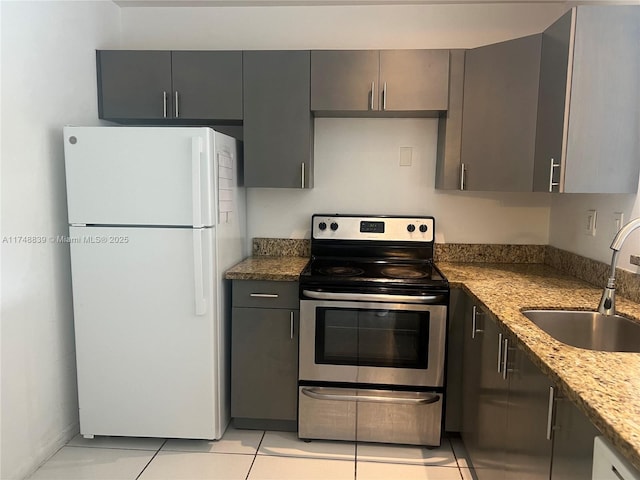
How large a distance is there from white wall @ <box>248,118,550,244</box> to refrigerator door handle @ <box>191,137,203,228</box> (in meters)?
0.84

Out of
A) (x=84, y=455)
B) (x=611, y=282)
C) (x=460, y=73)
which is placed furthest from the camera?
(x=460, y=73)

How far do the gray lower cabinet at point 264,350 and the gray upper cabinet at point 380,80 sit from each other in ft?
3.49

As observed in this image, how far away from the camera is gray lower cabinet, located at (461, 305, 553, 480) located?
136cm

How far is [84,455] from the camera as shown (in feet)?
7.30

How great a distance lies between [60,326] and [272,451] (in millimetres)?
1250

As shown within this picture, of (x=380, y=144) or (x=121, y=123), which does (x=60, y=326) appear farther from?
(x=380, y=144)

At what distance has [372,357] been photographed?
2.29 metres

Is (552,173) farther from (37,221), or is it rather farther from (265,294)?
(37,221)

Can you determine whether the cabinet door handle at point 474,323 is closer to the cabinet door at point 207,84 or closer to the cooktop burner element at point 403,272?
the cooktop burner element at point 403,272

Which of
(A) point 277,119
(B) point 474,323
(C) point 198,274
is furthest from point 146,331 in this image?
(B) point 474,323

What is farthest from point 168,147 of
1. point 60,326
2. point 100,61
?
point 60,326

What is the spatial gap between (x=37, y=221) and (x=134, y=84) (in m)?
0.94

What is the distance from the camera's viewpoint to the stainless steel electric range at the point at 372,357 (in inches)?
88.0

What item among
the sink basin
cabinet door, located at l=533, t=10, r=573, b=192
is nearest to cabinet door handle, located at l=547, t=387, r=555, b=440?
the sink basin
